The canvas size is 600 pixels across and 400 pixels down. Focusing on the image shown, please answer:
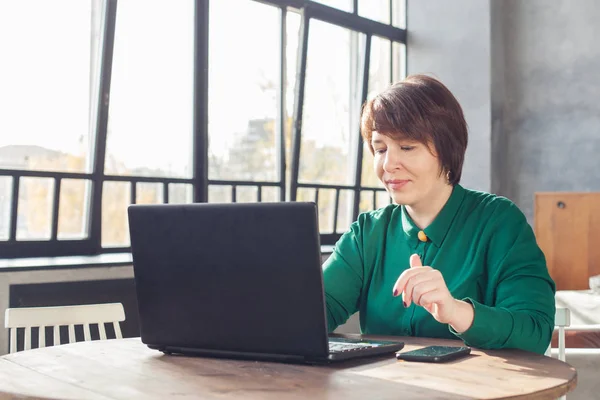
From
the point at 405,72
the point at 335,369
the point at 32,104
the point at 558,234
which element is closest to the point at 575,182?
the point at 558,234

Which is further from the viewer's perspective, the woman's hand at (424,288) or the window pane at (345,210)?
the window pane at (345,210)

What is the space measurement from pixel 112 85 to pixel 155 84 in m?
0.29

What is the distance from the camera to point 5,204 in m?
3.88

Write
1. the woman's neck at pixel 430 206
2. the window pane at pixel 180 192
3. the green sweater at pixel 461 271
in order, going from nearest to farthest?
the green sweater at pixel 461 271, the woman's neck at pixel 430 206, the window pane at pixel 180 192

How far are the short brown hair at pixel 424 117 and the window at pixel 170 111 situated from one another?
258 cm

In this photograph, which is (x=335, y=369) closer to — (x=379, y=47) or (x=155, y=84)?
(x=155, y=84)

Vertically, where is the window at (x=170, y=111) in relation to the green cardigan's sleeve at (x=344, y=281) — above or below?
above

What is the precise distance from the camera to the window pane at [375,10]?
6.40m

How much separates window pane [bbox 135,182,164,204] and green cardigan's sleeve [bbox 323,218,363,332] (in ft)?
8.61

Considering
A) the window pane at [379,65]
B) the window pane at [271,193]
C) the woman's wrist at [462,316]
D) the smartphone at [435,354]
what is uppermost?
the window pane at [379,65]

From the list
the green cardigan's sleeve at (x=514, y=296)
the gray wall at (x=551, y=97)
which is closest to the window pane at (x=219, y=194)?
the gray wall at (x=551, y=97)

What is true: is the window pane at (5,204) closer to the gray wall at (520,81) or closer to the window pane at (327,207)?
the window pane at (327,207)

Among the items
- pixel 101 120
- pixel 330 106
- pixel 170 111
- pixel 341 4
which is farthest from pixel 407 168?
pixel 341 4

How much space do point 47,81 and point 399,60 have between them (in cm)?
375
